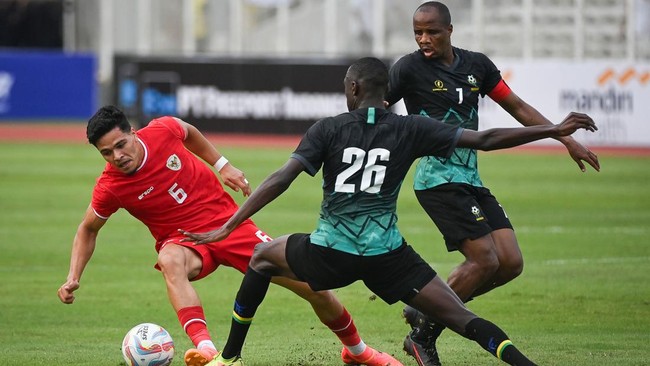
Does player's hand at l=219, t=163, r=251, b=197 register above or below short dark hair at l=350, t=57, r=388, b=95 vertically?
below

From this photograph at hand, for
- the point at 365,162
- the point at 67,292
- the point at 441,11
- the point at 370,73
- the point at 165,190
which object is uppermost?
the point at 441,11

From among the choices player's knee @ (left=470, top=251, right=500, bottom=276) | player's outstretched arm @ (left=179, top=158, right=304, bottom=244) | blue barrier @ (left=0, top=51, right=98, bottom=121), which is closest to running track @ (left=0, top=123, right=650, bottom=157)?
blue barrier @ (left=0, top=51, right=98, bottom=121)

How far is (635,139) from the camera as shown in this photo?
27875mm

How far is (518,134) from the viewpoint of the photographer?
668 cm

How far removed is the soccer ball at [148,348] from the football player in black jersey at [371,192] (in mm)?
1054

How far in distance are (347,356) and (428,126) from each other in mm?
1888

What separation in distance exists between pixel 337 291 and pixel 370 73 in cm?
512

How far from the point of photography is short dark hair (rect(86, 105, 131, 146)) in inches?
297

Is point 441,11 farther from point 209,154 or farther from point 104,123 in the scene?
point 104,123

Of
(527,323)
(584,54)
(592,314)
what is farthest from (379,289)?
(584,54)

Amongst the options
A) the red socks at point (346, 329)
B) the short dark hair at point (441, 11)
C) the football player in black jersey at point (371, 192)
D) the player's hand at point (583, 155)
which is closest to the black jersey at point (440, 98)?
the short dark hair at point (441, 11)

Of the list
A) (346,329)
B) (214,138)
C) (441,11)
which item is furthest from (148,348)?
(214,138)

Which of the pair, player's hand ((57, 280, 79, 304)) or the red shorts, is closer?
player's hand ((57, 280, 79, 304))

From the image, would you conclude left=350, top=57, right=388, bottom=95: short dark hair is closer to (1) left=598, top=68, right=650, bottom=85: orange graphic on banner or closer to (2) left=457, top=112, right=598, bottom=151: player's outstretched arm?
(2) left=457, top=112, right=598, bottom=151: player's outstretched arm
